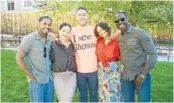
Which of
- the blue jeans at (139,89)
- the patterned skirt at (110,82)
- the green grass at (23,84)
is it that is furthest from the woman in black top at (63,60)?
the green grass at (23,84)

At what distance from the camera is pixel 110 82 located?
5.09 m

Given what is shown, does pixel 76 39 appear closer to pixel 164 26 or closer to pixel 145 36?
pixel 145 36

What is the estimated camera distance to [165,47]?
13.3 meters

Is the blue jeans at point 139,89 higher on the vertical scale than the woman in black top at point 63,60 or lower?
lower

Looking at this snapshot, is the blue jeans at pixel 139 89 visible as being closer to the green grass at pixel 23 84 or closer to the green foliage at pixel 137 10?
the green grass at pixel 23 84

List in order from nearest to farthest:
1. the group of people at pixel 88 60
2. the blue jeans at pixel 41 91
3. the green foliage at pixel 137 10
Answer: the group of people at pixel 88 60, the blue jeans at pixel 41 91, the green foliage at pixel 137 10

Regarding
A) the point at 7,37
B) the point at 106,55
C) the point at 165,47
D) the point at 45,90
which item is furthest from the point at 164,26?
the point at 7,37

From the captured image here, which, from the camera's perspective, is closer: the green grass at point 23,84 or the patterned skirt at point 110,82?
the patterned skirt at point 110,82

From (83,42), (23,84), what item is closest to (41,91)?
(83,42)

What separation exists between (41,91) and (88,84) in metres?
0.66

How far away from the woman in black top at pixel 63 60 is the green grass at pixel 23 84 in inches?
72.1

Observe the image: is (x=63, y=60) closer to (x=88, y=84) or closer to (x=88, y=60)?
(x=88, y=60)

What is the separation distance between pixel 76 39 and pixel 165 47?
28.9 feet

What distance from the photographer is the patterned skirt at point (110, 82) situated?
5059 millimetres
